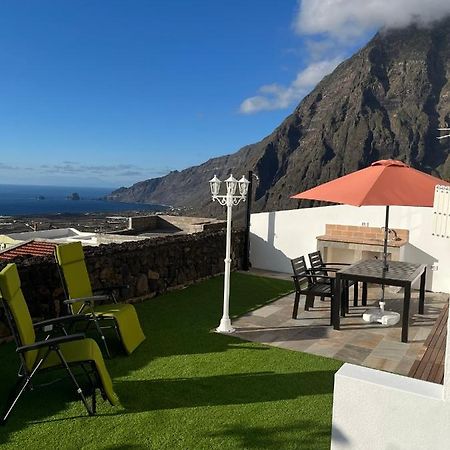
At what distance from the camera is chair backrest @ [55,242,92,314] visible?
498 cm

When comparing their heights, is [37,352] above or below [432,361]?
above

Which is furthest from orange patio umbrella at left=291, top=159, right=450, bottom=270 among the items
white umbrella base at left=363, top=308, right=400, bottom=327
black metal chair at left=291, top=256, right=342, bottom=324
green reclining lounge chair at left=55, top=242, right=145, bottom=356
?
green reclining lounge chair at left=55, top=242, right=145, bottom=356

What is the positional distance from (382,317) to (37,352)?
463 centimetres

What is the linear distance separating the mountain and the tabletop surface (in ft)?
286

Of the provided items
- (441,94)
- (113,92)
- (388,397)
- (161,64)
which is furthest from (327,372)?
(441,94)

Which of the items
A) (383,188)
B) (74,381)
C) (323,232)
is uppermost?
(383,188)

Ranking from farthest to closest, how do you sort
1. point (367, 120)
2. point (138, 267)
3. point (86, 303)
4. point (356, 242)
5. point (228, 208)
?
point (367, 120) < point (356, 242) < point (138, 267) < point (228, 208) < point (86, 303)

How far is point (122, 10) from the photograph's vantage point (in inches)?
700

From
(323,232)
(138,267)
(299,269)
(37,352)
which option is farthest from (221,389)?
(323,232)

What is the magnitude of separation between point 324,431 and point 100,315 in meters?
2.71

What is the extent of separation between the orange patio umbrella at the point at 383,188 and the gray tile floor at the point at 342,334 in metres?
0.99

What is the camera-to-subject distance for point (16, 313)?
340cm

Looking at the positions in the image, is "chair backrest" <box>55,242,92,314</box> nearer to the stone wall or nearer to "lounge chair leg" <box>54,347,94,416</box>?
the stone wall

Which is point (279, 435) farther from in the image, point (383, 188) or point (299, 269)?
point (299, 269)
